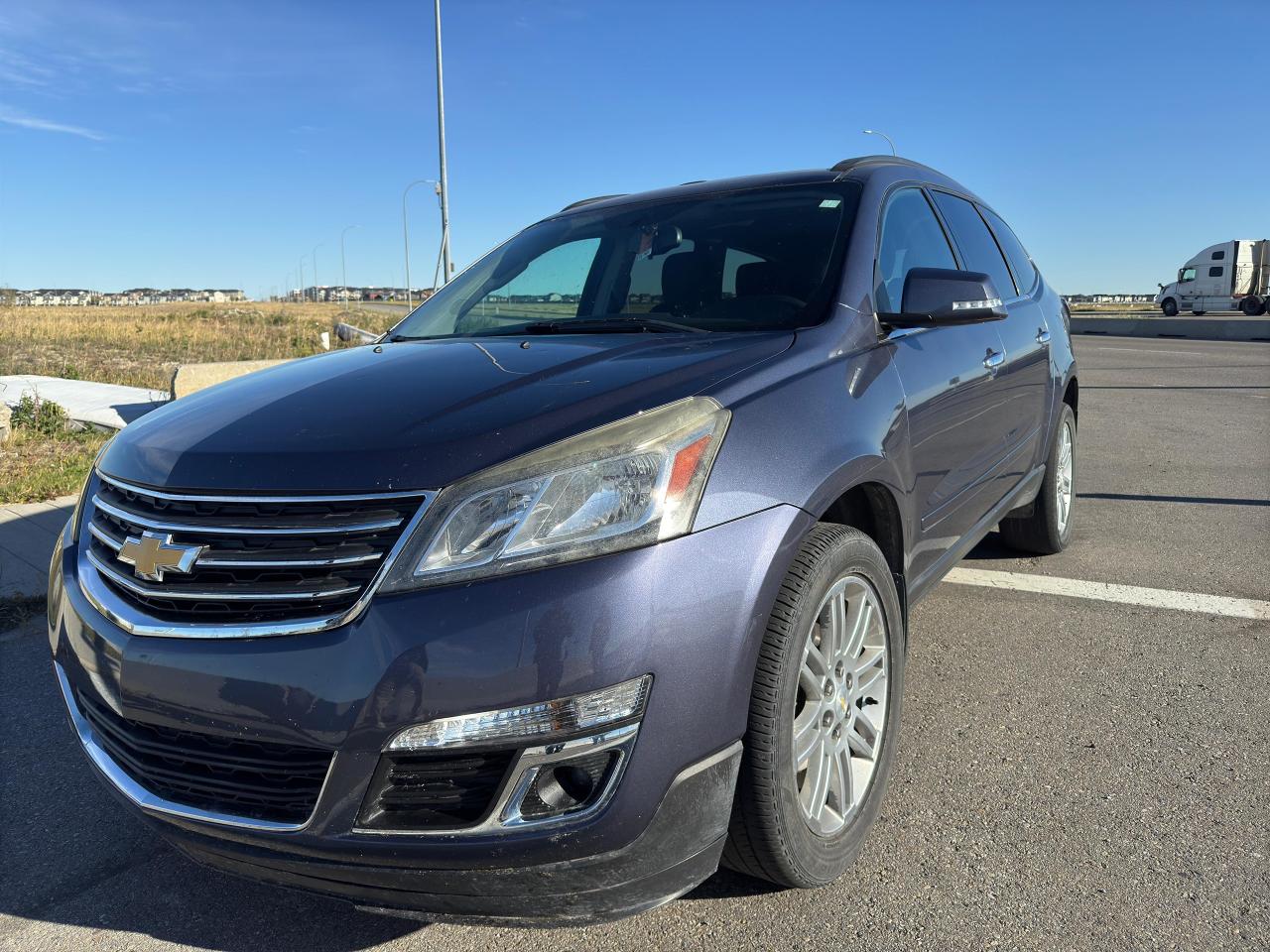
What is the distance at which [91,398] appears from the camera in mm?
10898

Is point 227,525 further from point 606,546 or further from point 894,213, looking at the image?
point 894,213

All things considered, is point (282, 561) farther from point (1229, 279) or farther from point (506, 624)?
point (1229, 279)

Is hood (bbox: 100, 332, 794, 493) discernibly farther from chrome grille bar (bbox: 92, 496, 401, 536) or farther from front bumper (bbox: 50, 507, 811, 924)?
front bumper (bbox: 50, 507, 811, 924)

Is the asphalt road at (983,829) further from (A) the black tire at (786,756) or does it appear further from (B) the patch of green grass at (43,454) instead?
(B) the patch of green grass at (43,454)

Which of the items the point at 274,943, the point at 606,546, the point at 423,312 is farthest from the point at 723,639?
the point at 423,312

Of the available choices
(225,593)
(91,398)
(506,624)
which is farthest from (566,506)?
(91,398)

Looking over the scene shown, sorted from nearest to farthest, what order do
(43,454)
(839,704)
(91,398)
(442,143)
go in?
(839,704)
(43,454)
(91,398)
(442,143)

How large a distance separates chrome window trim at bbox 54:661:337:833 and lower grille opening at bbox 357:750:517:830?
102mm

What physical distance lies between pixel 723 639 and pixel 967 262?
2733 millimetres

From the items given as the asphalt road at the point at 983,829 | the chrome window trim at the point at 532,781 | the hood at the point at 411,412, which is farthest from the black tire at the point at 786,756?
the hood at the point at 411,412

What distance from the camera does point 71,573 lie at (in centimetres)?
237

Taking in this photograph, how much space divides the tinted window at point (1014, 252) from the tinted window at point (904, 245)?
961 millimetres

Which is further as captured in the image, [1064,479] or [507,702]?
[1064,479]

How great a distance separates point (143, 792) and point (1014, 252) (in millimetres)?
4447
